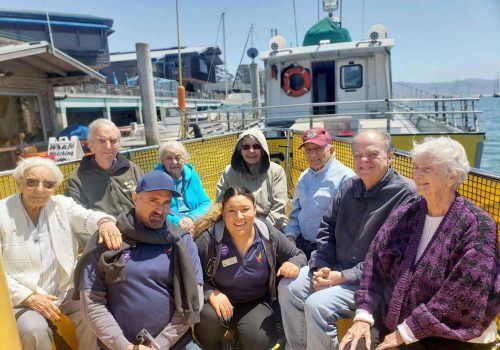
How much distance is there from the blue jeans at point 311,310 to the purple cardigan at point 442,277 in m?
0.23

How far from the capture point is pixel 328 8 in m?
12.5

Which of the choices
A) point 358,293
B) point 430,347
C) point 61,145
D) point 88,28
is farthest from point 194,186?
point 88,28

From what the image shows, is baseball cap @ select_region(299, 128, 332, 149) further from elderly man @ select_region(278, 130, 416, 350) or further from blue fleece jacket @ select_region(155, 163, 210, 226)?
blue fleece jacket @ select_region(155, 163, 210, 226)

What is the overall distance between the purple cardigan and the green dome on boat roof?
9.94m

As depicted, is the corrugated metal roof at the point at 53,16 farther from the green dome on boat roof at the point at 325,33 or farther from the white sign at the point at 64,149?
the white sign at the point at 64,149

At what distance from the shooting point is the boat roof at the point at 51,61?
9805mm

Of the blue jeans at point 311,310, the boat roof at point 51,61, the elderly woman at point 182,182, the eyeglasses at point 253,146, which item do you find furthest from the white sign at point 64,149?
the boat roof at point 51,61

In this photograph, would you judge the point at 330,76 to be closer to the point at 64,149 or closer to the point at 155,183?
the point at 64,149

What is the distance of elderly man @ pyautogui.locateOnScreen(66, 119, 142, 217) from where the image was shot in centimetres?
316

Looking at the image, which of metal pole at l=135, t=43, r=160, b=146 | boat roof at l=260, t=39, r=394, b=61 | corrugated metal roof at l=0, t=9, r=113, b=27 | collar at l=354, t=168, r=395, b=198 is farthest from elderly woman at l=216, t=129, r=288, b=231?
corrugated metal roof at l=0, t=9, r=113, b=27

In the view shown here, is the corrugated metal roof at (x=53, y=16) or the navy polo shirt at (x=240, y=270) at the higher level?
the corrugated metal roof at (x=53, y=16)

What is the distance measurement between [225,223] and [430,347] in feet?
4.70

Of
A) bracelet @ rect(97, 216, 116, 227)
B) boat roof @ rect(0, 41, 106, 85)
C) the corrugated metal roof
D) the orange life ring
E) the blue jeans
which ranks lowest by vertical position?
the blue jeans

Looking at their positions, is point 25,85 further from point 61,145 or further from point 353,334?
point 353,334
